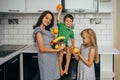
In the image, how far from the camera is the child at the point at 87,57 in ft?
8.58

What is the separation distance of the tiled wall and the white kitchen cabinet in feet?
0.52

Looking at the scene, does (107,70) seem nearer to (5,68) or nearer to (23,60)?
(23,60)

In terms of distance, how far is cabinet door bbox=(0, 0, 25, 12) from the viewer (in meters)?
3.21

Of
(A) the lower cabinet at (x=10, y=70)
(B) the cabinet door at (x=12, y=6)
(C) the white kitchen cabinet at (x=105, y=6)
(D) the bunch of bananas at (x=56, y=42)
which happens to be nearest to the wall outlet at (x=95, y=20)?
(C) the white kitchen cabinet at (x=105, y=6)

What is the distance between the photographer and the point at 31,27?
11.6ft

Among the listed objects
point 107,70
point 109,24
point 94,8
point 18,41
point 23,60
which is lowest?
point 107,70

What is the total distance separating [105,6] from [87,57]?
95 cm

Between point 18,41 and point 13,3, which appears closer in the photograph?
point 13,3

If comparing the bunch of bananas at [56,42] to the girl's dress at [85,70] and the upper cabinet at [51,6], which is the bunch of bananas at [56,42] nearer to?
the girl's dress at [85,70]

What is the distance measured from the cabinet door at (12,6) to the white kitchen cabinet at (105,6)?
3.55ft

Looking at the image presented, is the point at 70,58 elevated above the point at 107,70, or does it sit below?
above

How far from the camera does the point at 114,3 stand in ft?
11.1

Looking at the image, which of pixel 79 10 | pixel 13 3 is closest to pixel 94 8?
pixel 79 10

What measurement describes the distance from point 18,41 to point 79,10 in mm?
1076
